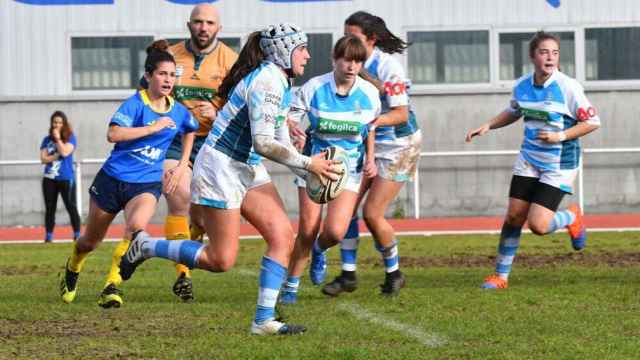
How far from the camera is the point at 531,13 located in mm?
26516

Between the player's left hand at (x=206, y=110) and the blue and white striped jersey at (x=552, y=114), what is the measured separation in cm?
263

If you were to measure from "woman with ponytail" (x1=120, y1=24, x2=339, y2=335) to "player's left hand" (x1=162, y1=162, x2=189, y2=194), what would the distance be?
6.94 feet

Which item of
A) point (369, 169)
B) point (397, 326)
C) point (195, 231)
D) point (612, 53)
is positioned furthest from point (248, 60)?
point (612, 53)

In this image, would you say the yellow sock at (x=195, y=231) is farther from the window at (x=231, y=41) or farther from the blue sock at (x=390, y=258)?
the window at (x=231, y=41)

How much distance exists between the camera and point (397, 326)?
923cm

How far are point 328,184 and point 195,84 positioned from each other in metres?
3.30

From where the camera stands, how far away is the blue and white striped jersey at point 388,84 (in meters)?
11.6

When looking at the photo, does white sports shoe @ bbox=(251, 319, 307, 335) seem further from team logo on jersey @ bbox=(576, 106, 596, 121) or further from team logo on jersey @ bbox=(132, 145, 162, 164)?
team logo on jersey @ bbox=(576, 106, 596, 121)

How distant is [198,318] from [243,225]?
1469cm

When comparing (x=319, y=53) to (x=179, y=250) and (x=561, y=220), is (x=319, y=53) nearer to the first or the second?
(x=561, y=220)

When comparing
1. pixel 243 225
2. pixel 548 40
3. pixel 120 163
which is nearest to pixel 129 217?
pixel 120 163

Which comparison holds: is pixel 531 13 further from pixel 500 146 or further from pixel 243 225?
pixel 243 225

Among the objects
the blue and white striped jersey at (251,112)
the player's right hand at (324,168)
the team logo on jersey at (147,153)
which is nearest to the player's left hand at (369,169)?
the team logo on jersey at (147,153)

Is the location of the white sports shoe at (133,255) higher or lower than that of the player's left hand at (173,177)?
lower
